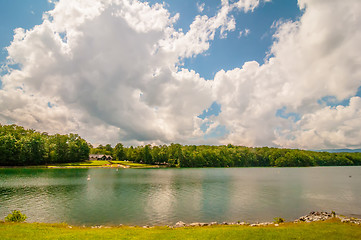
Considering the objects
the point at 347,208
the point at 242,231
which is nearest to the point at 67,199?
the point at 242,231

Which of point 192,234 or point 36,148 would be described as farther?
point 36,148

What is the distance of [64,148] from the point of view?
161 metres

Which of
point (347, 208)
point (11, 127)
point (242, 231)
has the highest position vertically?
point (11, 127)

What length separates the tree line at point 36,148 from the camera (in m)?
122

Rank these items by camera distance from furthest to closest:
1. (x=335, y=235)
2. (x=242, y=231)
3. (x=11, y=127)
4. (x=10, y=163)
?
(x=11, y=127), (x=10, y=163), (x=242, y=231), (x=335, y=235)

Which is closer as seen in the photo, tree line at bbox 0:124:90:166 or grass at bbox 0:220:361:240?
grass at bbox 0:220:361:240

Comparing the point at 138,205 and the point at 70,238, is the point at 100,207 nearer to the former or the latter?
the point at 138,205

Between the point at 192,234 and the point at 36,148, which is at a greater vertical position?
the point at 36,148

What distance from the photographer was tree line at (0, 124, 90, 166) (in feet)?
402

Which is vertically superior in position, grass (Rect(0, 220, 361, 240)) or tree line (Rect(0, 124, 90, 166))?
tree line (Rect(0, 124, 90, 166))

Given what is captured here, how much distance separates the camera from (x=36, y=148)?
137m

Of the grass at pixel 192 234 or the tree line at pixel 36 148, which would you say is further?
the tree line at pixel 36 148

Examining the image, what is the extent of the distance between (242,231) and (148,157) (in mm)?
184918

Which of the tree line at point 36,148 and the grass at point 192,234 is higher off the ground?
the tree line at point 36,148
